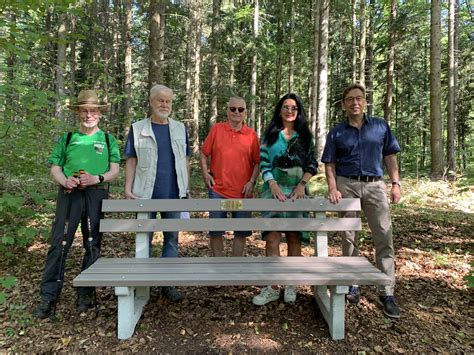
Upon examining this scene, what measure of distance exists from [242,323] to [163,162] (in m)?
1.80

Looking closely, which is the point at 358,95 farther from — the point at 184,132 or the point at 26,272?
the point at 26,272

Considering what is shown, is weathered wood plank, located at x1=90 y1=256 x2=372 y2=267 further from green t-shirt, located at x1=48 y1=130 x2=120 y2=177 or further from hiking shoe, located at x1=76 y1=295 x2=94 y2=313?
green t-shirt, located at x1=48 y1=130 x2=120 y2=177

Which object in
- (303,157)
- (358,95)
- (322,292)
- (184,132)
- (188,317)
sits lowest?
(188,317)

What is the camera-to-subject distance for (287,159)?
3658 mm

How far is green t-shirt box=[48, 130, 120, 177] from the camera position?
354cm

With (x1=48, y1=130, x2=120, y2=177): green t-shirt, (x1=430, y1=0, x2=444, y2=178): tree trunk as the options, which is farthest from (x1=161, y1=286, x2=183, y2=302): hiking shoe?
(x1=430, y1=0, x2=444, y2=178): tree trunk

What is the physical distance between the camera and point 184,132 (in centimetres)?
388

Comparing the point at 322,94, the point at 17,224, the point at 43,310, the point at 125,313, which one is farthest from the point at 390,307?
the point at 322,94

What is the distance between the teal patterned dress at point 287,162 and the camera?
12.0 feet

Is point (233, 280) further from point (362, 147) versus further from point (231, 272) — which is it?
point (362, 147)

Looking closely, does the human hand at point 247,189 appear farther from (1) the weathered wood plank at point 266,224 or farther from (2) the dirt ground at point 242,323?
Result: (2) the dirt ground at point 242,323

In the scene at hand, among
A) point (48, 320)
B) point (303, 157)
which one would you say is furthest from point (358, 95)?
point (48, 320)

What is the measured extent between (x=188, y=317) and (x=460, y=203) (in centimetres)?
814

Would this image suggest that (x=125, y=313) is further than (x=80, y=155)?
No
